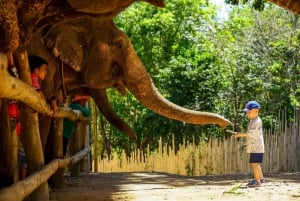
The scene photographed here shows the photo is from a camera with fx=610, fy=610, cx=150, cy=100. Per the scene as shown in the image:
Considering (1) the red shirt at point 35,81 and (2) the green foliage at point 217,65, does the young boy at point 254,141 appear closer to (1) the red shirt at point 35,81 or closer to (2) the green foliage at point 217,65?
(1) the red shirt at point 35,81

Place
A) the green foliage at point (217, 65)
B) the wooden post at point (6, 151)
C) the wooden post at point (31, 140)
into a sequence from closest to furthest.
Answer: the wooden post at point (6, 151) < the wooden post at point (31, 140) < the green foliage at point (217, 65)

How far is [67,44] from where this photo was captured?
24.1 ft

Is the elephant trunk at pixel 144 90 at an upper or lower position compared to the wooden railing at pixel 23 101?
upper

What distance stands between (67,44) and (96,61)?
1.37ft

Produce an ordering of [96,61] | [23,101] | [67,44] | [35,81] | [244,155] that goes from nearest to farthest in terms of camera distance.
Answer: [23,101]
[35,81]
[67,44]
[96,61]
[244,155]

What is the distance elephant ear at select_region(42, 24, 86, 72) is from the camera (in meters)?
7.26

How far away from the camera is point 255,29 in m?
18.6

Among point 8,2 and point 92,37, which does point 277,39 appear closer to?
point 92,37

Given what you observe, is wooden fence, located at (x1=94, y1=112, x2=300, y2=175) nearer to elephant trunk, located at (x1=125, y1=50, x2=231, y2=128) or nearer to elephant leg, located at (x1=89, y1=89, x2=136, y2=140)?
elephant leg, located at (x1=89, y1=89, x2=136, y2=140)

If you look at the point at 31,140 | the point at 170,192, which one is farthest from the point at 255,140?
the point at 31,140

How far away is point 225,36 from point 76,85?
1319 centimetres

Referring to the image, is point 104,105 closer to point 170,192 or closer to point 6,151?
point 170,192

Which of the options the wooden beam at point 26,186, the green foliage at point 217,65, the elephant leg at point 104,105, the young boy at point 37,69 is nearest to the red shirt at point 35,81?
the young boy at point 37,69

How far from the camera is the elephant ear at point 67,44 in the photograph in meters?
7.26
